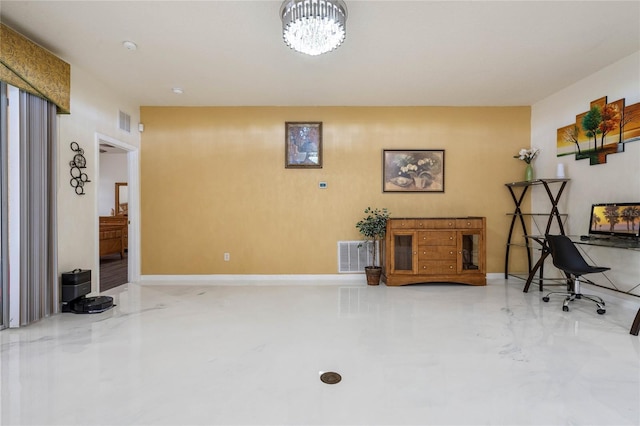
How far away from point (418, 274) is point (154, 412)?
138 inches

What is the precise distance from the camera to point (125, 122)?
431 cm

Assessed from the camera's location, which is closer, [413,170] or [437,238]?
[437,238]

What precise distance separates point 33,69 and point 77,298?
7.53 feet

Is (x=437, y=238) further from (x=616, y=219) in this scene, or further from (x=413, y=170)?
(x=616, y=219)

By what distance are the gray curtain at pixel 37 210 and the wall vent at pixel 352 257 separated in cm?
345

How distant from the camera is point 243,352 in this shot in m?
2.33

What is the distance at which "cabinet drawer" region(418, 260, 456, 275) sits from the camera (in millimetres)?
4277

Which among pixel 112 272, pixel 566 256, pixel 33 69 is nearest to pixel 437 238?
pixel 566 256

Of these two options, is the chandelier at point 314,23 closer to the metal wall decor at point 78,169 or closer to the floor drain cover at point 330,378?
the floor drain cover at point 330,378

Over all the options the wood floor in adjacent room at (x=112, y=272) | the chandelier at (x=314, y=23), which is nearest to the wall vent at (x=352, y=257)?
the chandelier at (x=314, y=23)

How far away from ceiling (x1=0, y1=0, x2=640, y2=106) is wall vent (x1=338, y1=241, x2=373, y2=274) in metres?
2.23

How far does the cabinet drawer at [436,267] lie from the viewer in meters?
4.28

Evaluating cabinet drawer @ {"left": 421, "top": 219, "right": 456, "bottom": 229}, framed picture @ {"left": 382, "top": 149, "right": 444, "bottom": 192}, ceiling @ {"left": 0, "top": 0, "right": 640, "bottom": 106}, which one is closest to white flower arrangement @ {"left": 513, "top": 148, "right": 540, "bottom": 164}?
ceiling @ {"left": 0, "top": 0, "right": 640, "bottom": 106}

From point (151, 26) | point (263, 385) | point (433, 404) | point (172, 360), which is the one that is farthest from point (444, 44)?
point (172, 360)
